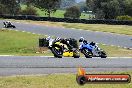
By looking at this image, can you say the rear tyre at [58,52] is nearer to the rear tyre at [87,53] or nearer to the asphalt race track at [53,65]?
the asphalt race track at [53,65]

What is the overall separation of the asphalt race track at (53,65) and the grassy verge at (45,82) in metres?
1.25

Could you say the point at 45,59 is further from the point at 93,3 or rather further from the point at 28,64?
the point at 93,3

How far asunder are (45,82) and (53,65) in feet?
11.3

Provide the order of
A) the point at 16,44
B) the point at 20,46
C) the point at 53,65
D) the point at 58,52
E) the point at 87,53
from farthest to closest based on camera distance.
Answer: the point at 16,44
the point at 20,46
the point at 87,53
the point at 58,52
the point at 53,65

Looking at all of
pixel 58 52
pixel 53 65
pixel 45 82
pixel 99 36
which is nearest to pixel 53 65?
pixel 53 65

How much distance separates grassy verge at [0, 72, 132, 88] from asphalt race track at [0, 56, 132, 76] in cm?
125

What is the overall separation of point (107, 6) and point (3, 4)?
2804cm

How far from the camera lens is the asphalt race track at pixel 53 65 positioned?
13.1m

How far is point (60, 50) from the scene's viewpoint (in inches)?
615

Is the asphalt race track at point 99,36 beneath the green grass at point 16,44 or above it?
beneath

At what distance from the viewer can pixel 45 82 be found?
1071 centimetres

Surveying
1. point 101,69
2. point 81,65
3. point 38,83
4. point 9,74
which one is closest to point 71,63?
point 81,65


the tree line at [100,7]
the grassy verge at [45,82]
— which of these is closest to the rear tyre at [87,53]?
the grassy verge at [45,82]

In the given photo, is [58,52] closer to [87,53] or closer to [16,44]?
[87,53]
